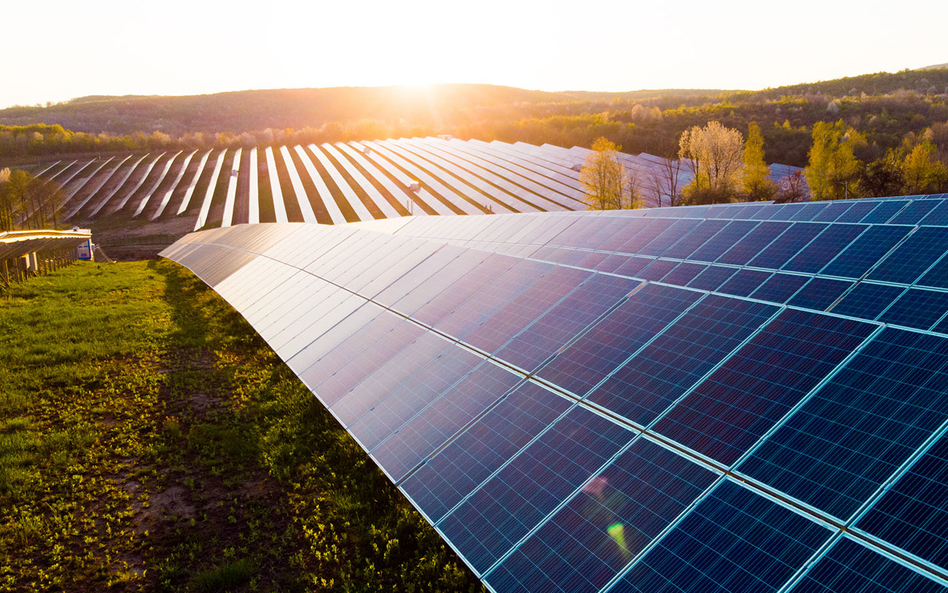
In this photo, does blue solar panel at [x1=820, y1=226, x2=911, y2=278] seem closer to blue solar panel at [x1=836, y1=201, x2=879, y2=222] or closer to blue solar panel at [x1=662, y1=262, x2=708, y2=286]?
blue solar panel at [x1=836, y1=201, x2=879, y2=222]

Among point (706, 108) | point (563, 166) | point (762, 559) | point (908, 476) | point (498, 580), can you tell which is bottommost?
point (498, 580)

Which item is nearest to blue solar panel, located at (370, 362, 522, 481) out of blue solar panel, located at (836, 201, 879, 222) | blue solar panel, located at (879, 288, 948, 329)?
blue solar panel, located at (879, 288, 948, 329)

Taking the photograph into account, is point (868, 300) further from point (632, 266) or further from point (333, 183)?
point (333, 183)

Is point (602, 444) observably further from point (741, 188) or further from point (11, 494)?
point (741, 188)

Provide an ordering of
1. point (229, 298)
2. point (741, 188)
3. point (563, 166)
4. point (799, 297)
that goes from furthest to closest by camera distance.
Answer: point (563, 166)
point (741, 188)
point (229, 298)
point (799, 297)

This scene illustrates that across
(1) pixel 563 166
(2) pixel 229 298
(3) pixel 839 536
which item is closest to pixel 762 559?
(3) pixel 839 536

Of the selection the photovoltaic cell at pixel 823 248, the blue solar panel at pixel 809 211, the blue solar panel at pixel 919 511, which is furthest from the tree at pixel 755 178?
the blue solar panel at pixel 919 511
